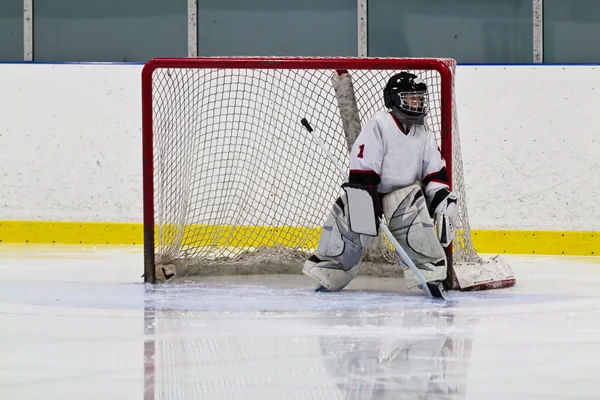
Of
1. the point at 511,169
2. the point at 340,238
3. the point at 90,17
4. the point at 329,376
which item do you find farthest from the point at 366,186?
the point at 90,17

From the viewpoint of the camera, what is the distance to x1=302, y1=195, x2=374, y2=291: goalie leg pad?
5086mm

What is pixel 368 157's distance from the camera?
193 inches

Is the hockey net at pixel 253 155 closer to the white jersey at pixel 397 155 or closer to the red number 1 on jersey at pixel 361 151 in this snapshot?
the white jersey at pixel 397 155

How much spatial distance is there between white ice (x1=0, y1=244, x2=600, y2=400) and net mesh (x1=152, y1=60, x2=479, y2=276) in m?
0.24

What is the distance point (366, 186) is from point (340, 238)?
357mm

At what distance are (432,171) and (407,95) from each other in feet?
1.21

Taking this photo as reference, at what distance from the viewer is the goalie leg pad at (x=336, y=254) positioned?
16.7ft

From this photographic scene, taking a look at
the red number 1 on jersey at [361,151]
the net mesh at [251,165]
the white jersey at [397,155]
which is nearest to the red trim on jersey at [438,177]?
the white jersey at [397,155]

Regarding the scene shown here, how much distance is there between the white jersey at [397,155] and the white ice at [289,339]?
528mm

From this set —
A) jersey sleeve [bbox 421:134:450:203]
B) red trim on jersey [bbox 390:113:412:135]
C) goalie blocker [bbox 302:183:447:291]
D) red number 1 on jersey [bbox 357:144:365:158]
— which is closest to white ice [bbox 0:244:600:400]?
goalie blocker [bbox 302:183:447:291]

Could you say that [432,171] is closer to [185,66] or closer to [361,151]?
[361,151]

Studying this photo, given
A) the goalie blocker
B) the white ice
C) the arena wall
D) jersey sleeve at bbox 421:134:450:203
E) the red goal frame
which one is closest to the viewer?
the white ice

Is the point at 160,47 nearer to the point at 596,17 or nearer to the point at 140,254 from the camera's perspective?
the point at 140,254

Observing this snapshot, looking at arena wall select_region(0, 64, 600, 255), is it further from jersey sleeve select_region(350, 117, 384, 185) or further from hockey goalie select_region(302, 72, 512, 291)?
jersey sleeve select_region(350, 117, 384, 185)
